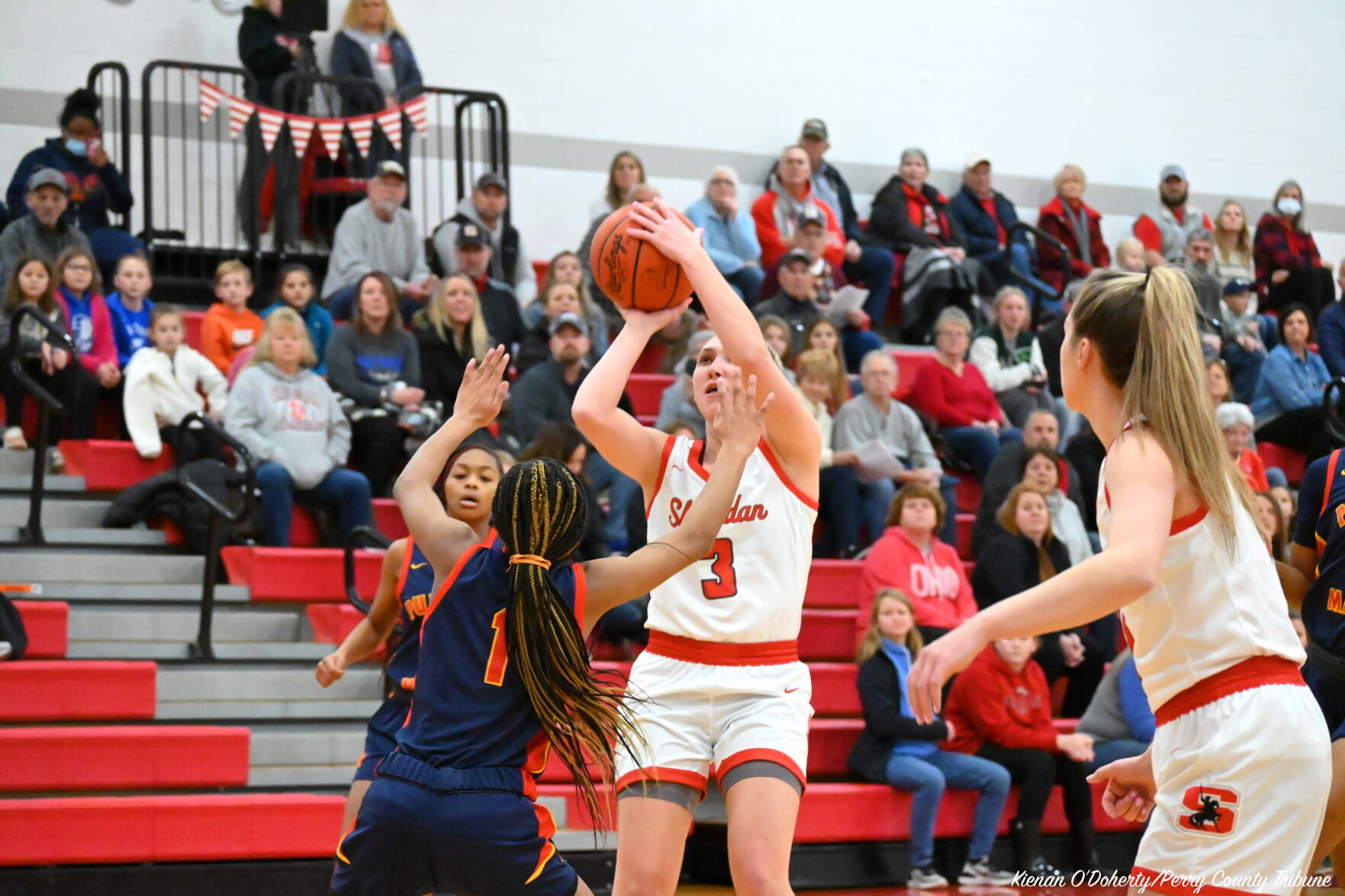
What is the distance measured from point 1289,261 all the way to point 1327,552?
10.1 m

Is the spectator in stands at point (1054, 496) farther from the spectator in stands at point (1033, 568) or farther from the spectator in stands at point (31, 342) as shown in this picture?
the spectator in stands at point (31, 342)

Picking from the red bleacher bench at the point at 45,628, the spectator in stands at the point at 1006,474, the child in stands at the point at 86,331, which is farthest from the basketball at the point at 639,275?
the spectator in stands at the point at 1006,474

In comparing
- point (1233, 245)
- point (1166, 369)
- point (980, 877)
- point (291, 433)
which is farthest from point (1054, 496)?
point (1166, 369)

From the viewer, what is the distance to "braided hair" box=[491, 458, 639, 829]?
3207mm

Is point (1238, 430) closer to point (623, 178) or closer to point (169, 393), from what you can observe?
point (623, 178)

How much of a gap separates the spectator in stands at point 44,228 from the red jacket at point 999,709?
17.3 ft

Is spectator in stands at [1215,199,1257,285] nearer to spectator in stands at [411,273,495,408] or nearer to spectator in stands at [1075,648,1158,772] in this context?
spectator in stands at [1075,648,1158,772]

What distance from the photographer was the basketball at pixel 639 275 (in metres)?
3.97

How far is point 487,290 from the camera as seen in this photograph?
31.1ft

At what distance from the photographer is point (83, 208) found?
9328mm

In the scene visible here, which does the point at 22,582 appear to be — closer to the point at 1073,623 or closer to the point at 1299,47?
the point at 1073,623

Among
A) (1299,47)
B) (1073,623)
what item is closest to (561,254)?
(1073,623)

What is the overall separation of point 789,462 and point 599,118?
28.9ft

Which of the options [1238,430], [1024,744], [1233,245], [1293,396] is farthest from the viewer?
[1233,245]
